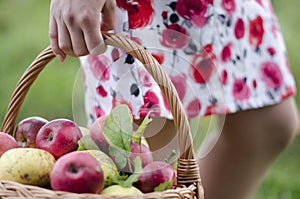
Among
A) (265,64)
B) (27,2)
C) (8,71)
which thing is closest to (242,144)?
(265,64)

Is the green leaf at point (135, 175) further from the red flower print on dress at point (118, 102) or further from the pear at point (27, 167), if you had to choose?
the red flower print on dress at point (118, 102)

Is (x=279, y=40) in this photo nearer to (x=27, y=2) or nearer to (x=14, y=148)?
(x=14, y=148)

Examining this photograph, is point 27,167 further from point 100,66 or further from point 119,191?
point 100,66

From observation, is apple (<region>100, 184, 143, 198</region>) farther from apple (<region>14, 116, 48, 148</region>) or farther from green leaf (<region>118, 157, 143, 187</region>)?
apple (<region>14, 116, 48, 148</region>)

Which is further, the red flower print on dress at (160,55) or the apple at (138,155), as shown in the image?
the red flower print on dress at (160,55)

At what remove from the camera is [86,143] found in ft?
4.34

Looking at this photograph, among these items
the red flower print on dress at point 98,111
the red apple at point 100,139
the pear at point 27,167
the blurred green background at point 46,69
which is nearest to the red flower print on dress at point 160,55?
the red flower print on dress at point 98,111

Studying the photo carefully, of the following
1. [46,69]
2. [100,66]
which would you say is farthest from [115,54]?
[46,69]

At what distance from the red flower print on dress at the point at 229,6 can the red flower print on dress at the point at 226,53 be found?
8cm

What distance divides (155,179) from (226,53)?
554 millimetres

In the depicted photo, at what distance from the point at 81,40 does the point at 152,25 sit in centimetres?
31

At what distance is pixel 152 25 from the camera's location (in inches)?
65.0

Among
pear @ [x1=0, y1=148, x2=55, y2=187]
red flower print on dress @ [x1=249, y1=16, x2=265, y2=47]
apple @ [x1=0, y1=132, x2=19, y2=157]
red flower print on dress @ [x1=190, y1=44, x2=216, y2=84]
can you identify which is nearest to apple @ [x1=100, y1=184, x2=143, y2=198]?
pear @ [x1=0, y1=148, x2=55, y2=187]

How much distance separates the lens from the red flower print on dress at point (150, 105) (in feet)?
5.17
